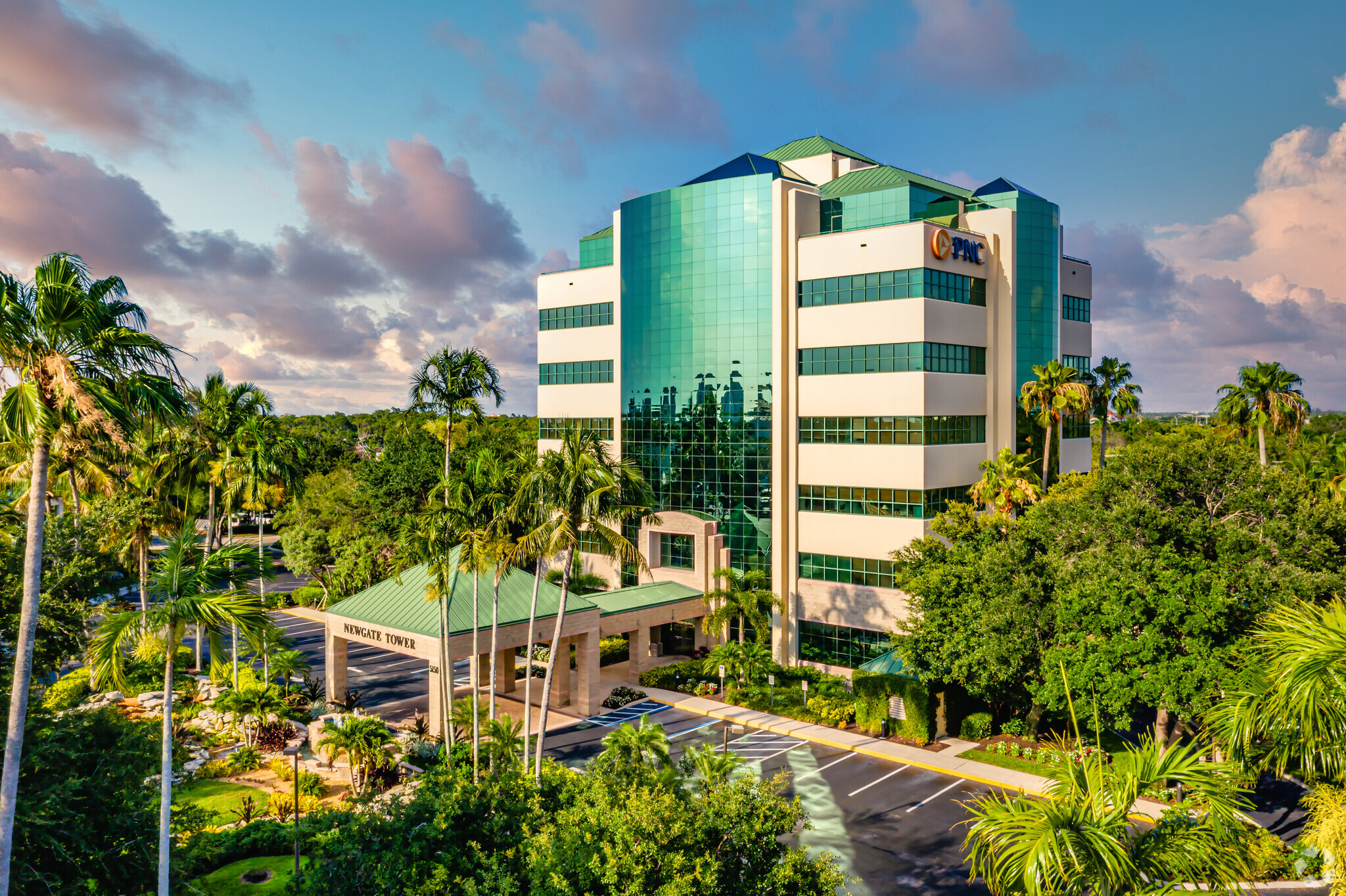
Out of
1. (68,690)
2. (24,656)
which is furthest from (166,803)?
(68,690)

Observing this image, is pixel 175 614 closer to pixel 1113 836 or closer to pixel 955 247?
pixel 1113 836

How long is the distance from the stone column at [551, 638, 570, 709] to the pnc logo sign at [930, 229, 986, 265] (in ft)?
95.4

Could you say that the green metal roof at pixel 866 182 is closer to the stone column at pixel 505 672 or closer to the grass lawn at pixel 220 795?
the stone column at pixel 505 672

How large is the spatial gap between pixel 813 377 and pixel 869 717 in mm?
19584

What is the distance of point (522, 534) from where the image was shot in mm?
32312

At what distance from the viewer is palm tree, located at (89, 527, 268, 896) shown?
18.6 metres

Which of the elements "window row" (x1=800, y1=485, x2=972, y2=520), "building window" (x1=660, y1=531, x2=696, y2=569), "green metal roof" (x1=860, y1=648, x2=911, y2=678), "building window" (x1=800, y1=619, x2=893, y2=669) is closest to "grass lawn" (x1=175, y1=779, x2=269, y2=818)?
"green metal roof" (x1=860, y1=648, x2=911, y2=678)

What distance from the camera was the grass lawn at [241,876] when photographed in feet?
78.7

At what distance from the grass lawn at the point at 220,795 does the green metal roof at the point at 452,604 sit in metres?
8.93

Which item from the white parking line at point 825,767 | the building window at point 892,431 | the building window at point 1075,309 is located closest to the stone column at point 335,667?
the white parking line at point 825,767

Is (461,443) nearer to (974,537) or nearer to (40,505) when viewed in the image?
(974,537)

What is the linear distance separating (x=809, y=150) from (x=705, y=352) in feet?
60.4

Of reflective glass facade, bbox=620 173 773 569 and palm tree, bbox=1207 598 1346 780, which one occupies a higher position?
reflective glass facade, bbox=620 173 773 569

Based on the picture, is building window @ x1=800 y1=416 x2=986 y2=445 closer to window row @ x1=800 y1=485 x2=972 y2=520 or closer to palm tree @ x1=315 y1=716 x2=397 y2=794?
window row @ x1=800 y1=485 x2=972 y2=520
